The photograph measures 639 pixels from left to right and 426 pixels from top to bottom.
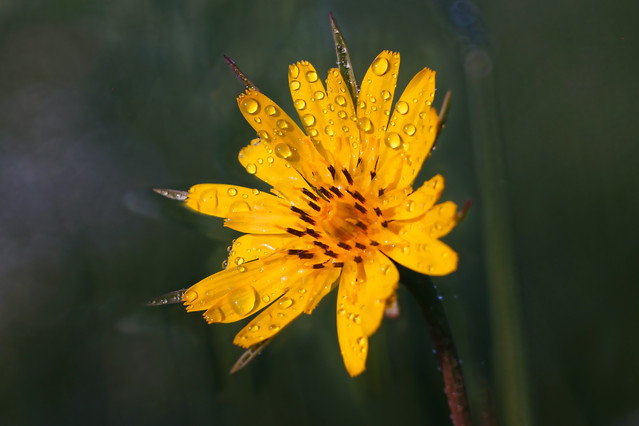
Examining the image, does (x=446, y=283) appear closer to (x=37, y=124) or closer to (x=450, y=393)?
(x=450, y=393)

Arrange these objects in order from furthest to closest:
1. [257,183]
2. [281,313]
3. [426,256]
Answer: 1. [257,183]
2. [281,313]
3. [426,256]

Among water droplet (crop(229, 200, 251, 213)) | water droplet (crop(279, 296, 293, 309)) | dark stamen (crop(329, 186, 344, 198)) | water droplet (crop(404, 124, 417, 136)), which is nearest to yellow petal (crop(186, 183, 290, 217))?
water droplet (crop(229, 200, 251, 213))

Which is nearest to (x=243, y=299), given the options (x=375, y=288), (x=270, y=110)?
(x=375, y=288)

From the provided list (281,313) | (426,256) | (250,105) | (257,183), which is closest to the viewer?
(426,256)

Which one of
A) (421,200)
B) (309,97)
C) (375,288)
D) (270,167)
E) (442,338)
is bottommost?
(442,338)

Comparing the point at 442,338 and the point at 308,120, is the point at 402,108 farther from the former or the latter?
the point at 442,338

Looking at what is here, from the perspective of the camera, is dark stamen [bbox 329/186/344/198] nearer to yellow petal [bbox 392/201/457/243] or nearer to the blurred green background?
yellow petal [bbox 392/201/457/243]

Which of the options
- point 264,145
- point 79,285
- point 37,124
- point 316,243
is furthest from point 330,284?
point 37,124
